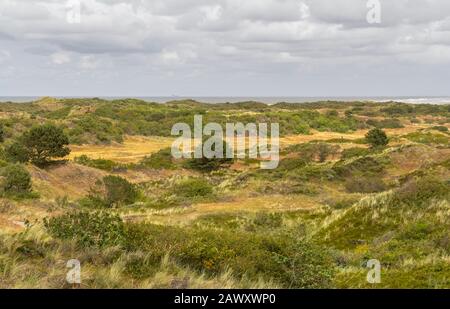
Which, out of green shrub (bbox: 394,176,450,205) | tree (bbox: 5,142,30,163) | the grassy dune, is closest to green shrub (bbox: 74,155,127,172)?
the grassy dune

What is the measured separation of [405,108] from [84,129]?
76.3 m

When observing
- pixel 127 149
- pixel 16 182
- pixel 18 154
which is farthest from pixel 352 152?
pixel 16 182

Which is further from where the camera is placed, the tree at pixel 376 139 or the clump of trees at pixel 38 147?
the tree at pixel 376 139

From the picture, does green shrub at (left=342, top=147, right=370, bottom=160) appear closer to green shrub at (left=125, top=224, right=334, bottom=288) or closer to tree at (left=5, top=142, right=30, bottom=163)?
tree at (left=5, top=142, right=30, bottom=163)

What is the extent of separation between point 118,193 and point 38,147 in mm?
11433

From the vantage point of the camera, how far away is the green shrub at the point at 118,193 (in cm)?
3073

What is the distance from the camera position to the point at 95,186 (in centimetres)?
3669

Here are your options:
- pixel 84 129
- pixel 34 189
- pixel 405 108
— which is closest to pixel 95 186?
pixel 34 189

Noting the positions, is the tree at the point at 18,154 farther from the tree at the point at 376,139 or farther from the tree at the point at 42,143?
the tree at the point at 376,139

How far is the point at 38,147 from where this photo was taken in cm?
3909

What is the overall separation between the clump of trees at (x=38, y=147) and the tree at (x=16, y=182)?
9232 mm

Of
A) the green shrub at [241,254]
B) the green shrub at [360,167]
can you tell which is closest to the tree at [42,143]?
the green shrub at [360,167]

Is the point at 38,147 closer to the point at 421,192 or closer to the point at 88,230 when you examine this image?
the point at 421,192
